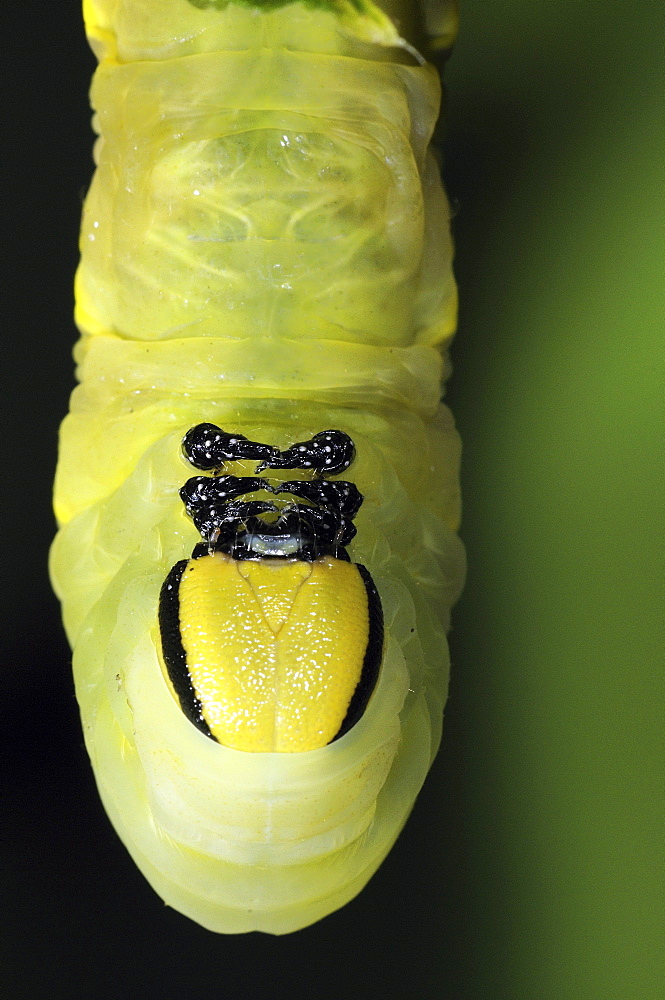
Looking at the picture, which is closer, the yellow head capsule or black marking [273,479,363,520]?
the yellow head capsule

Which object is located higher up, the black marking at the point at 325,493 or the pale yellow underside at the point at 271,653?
the black marking at the point at 325,493

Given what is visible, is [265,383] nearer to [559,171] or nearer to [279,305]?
[279,305]

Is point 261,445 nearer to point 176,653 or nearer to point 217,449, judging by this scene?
point 217,449

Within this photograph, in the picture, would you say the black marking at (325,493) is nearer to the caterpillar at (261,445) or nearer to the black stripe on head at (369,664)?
the caterpillar at (261,445)

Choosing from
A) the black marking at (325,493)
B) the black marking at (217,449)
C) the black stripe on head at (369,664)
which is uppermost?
the black marking at (217,449)

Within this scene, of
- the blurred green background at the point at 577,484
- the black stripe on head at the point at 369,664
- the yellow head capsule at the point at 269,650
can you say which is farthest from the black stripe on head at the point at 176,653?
the blurred green background at the point at 577,484

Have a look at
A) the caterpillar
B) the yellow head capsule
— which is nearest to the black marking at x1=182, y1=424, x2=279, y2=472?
the caterpillar

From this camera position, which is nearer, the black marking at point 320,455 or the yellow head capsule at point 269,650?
the yellow head capsule at point 269,650

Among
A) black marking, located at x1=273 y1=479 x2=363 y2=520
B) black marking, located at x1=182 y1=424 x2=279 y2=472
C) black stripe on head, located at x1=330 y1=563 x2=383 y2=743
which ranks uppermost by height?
black marking, located at x1=182 y1=424 x2=279 y2=472

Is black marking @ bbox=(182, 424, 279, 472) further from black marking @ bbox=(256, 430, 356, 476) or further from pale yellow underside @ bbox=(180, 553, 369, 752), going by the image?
pale yellow underside @ bbox=(180, 553, 369, 752)
